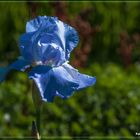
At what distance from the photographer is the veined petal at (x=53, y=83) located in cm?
127

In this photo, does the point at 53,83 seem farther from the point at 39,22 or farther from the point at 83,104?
the point at 83,104

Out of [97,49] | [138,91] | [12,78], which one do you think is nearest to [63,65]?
[138,91]

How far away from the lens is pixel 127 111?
3.49 metres

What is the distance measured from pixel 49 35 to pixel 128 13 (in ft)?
13.0

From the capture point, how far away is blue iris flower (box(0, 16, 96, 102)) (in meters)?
1.29

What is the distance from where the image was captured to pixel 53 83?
4.25 feet

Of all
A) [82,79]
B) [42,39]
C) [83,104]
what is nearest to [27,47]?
[42,39]

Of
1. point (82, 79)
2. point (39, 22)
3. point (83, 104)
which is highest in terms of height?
point (39, 22)

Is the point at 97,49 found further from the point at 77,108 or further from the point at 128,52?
the point at 77,108

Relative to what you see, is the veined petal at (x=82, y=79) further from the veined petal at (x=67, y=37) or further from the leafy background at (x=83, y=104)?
the leafy background at (x=83, y=104)

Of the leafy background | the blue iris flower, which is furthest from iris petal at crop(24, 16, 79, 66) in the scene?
the leafy background

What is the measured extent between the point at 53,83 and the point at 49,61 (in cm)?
8

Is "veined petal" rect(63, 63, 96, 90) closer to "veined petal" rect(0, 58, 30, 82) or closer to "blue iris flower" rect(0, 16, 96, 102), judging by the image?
"blue iris flower" rect(0, 16, 96, 102)

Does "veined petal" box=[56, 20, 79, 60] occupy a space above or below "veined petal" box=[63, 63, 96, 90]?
above
